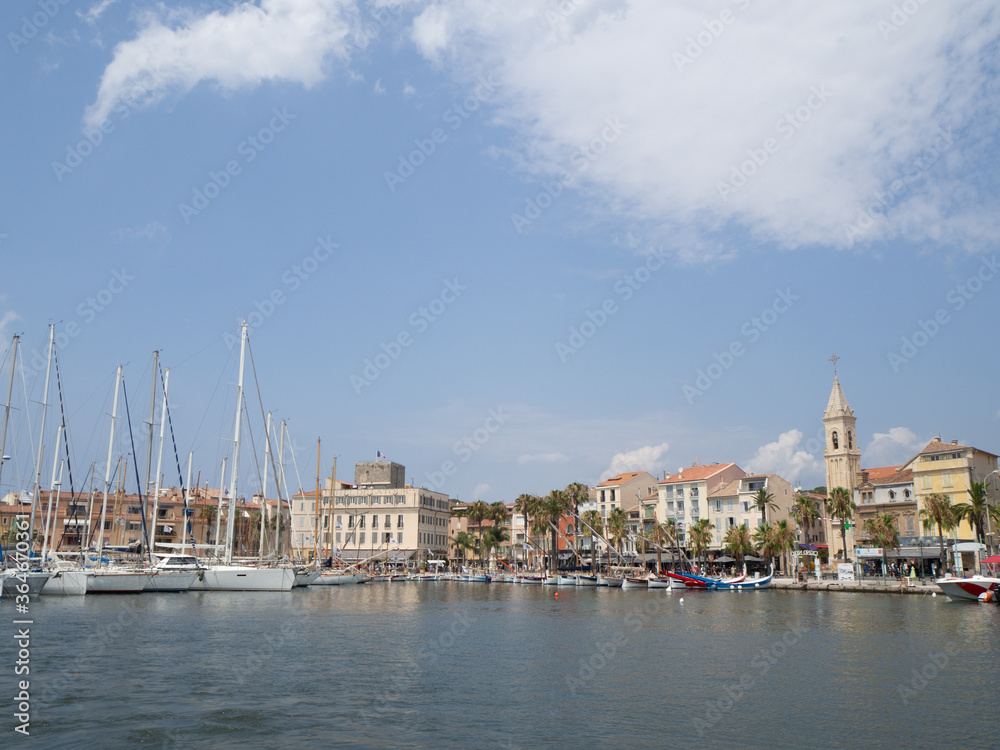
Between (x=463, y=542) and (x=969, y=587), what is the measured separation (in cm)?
8938

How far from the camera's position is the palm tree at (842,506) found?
3883 inches

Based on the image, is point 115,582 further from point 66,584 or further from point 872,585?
point 872,585

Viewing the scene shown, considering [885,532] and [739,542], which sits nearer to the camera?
[885,532]

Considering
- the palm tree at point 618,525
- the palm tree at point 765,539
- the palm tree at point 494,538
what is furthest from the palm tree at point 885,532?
the palm tree at point 494,538

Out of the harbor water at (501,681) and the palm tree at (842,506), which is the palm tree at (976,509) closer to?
the palm tree at (842,506)

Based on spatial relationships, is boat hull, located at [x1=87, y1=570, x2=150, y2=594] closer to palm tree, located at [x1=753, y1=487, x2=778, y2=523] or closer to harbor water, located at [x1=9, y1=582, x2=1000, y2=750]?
Result: harbor water, located at [x1=9, y1=582, x2=1000, y2=750]

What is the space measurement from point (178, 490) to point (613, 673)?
136400 millimetres

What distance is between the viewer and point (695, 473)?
12606 centimetres

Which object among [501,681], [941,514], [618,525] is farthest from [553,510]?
[501,681]

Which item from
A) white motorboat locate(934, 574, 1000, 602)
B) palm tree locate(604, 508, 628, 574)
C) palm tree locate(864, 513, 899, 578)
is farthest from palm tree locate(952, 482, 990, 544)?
palm tree locate(604, 508, 628, 574)

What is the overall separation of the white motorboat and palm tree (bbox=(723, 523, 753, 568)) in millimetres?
40433

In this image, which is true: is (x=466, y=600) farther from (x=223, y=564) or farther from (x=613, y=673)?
(x=613, y=673)

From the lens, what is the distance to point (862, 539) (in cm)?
10369

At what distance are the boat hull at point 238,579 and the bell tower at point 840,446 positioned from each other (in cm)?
7662
